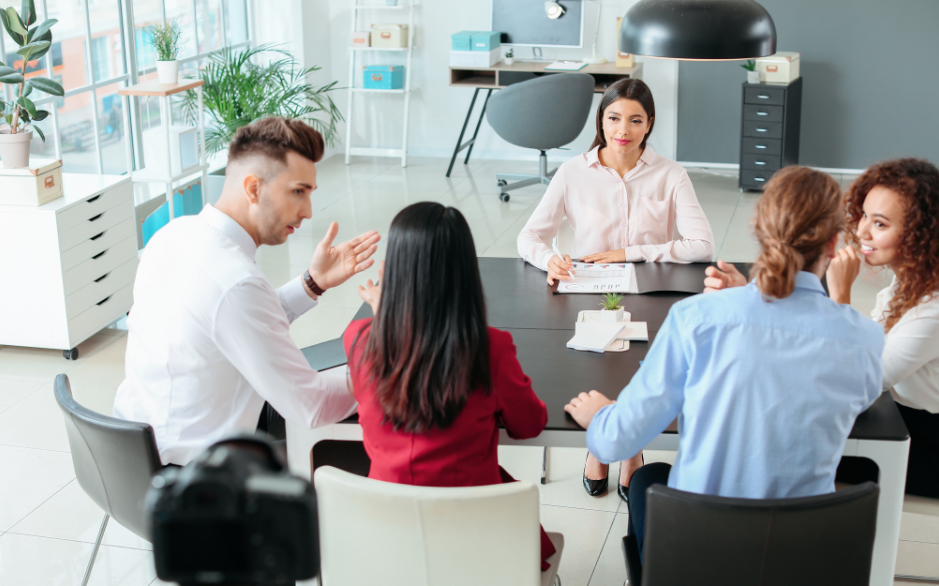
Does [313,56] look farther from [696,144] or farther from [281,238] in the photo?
[281,238]

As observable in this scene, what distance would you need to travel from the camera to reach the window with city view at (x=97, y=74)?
4.85m

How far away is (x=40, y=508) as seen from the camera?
8.80 ft

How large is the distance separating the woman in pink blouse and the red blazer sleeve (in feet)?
4.12

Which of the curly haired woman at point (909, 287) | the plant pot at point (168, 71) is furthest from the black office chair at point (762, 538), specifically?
the plant pot at point (168, 71)

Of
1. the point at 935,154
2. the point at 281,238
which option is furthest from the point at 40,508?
the point at 935,154

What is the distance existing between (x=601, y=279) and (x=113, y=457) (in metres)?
1.43

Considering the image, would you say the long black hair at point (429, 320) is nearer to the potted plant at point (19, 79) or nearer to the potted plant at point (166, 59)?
the potted plant at point (19, 79)

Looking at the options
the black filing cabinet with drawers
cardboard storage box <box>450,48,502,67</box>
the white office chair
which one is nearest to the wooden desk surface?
cardboard storage box <box>450,48,502,67</box>

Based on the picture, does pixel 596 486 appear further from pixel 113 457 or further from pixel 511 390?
pixel 113 457

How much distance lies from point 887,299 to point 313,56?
19.5 feet

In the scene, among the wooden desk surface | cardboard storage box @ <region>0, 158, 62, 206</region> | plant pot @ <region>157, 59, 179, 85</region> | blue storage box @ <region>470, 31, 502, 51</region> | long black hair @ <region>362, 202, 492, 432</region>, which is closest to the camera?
long black hair @ <region>362, 202, 492, 432</region>

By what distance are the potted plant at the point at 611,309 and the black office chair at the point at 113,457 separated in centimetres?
111

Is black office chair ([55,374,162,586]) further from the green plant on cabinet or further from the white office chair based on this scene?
Answer: the green plant on cabinet

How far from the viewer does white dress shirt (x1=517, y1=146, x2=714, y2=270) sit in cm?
299
